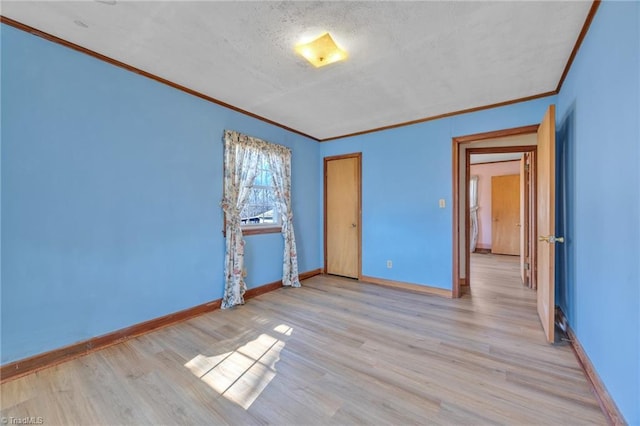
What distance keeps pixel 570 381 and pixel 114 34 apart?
3.99 metres

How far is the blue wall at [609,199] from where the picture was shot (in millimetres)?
1201

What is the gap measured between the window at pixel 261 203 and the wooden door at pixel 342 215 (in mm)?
1095

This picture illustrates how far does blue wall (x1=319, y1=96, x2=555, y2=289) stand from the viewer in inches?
129

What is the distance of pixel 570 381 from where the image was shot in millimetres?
1678

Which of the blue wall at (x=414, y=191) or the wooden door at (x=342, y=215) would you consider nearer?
the blue wall at (x=414, y=191)

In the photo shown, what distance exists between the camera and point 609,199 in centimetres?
145

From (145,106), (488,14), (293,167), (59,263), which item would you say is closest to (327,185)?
(293,167)

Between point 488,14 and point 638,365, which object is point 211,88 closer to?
point 488,14

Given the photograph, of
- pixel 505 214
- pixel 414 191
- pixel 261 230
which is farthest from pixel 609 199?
pixel 505 214

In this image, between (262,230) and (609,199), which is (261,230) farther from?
(609,199)

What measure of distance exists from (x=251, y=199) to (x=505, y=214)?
6604 millimetres

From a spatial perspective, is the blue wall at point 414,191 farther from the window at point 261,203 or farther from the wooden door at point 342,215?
the window at point 261,203

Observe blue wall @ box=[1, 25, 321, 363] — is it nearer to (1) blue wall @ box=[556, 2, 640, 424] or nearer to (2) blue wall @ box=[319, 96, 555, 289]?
(2) blue wall @ box=[319, 96, 555, 289]

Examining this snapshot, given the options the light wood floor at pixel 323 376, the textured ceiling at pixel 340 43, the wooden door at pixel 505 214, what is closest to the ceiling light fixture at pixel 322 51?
the textured ceiling at pixel 340 43
